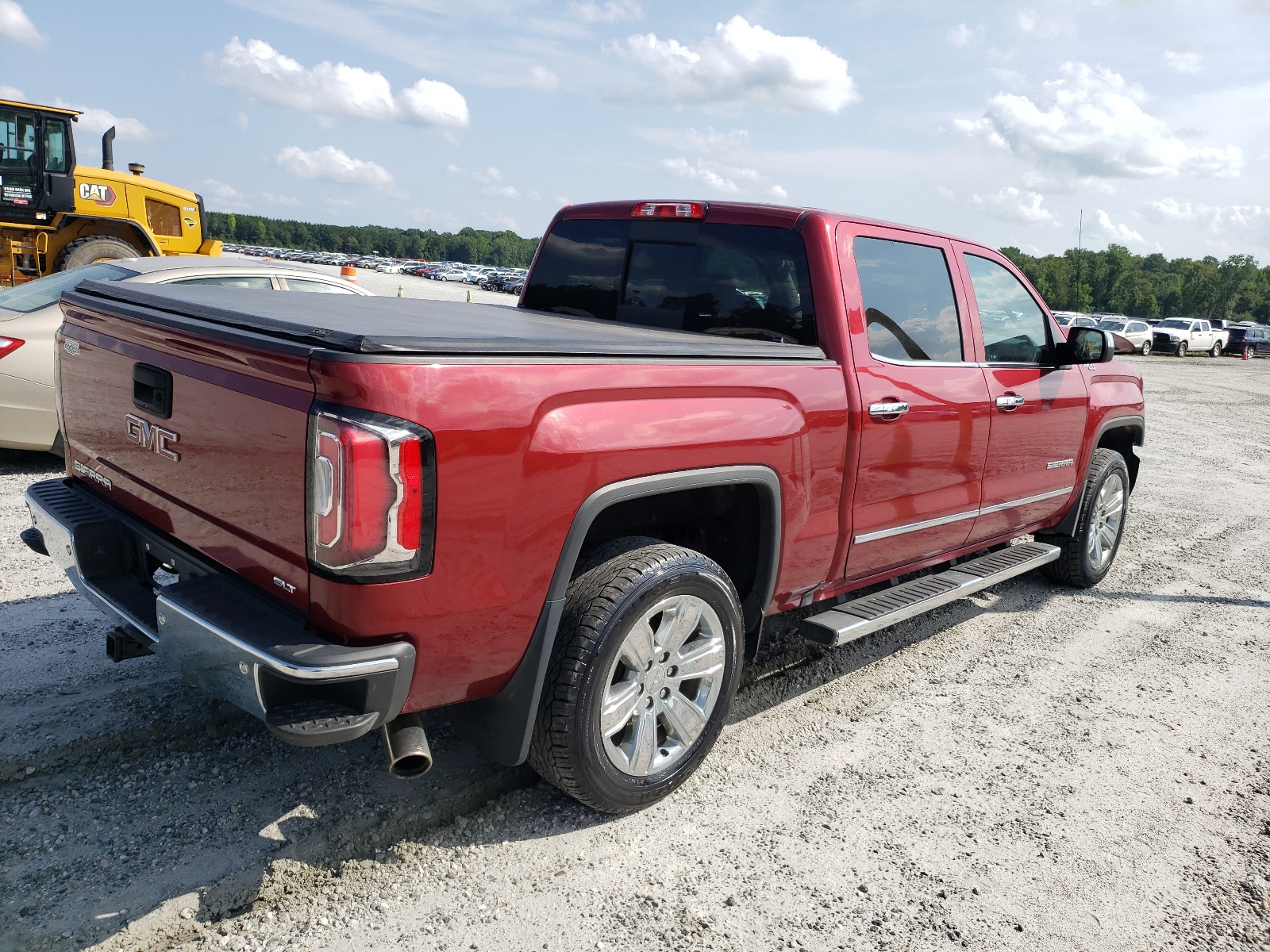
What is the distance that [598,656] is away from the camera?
2834 millimetres

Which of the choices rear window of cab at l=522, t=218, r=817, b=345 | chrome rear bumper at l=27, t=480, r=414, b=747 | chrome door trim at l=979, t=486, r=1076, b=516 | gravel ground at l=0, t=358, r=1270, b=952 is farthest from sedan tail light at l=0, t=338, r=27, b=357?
chrome door trim at l=979, t=486, r=1076, b=516

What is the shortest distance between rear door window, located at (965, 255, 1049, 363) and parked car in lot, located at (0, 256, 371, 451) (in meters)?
3.89

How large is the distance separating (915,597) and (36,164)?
15.0 m

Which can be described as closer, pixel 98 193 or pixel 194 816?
pixel 194 816

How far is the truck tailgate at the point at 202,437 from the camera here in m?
2.40

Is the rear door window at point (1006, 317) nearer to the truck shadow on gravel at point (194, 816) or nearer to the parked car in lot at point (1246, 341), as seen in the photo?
the truck shadow on gravel at point (194, 816)

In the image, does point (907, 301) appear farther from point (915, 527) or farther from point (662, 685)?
point (662, 685)

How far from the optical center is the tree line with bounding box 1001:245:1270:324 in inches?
5349

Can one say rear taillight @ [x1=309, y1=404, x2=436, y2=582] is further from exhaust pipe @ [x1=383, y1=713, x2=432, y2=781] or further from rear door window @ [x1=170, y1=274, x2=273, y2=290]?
rear door window @ [x1=170, y1=274, x2=273, y2=290]

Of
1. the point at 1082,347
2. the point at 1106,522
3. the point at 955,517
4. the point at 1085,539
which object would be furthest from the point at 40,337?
the point at 1106,522

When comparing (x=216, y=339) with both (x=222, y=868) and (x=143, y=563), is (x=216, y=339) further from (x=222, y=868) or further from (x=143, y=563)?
(x=222, y=868)

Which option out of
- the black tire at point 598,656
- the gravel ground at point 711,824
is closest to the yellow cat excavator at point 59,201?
the gravel ground at point 711,824

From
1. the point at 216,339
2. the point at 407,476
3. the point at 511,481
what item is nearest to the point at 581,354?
the point at 511,481

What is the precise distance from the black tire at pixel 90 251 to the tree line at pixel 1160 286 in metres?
132
